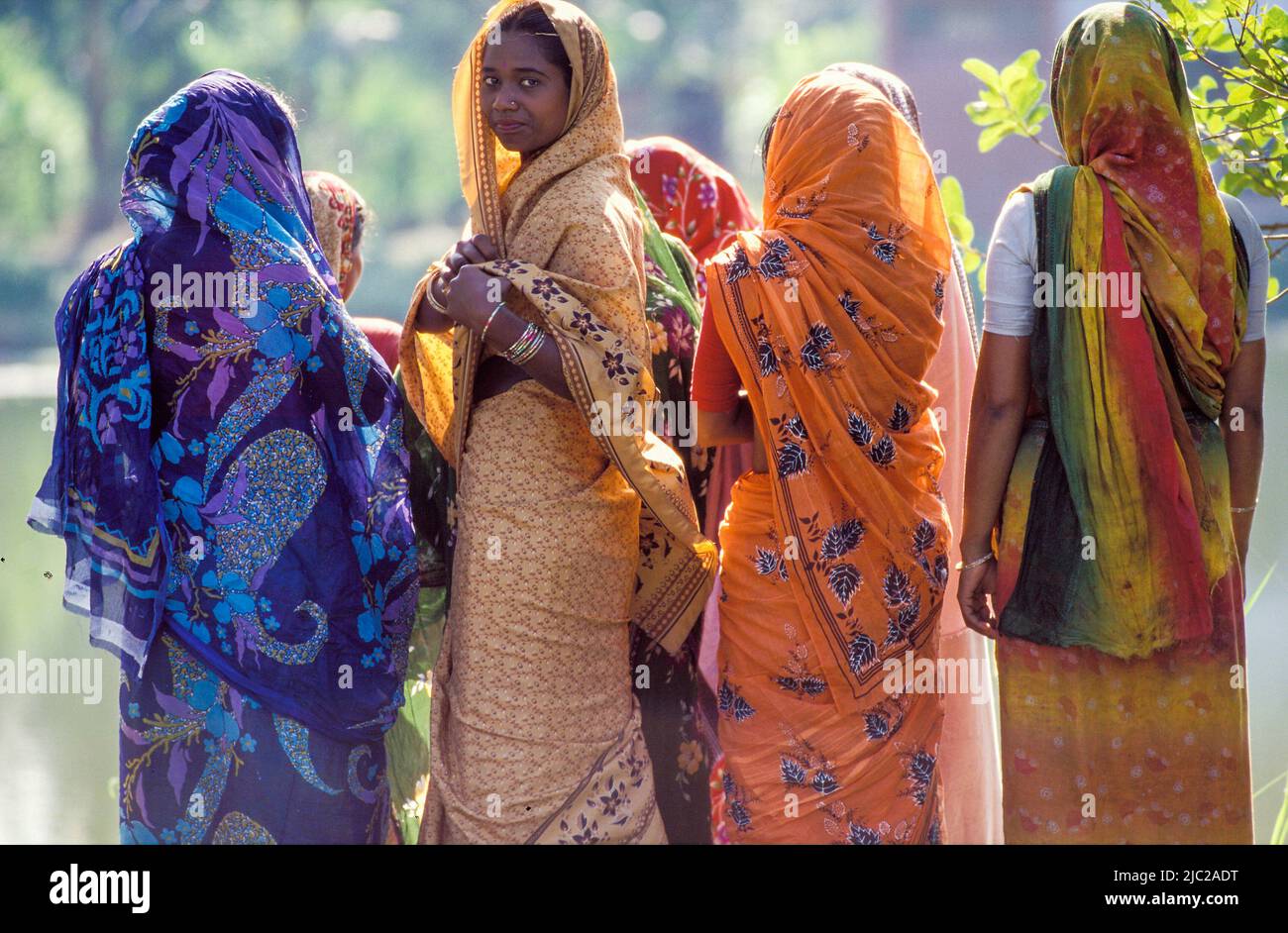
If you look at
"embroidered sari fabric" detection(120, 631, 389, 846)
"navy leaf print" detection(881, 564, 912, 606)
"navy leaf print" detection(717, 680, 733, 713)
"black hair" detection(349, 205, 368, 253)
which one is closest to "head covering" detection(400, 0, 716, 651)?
"navy leaf print" detection(717, 680, 733, 713)

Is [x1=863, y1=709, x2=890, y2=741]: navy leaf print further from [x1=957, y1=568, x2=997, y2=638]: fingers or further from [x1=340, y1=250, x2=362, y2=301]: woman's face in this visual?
[x1=340, y1=250, x2=362, y2=301]: woman's face

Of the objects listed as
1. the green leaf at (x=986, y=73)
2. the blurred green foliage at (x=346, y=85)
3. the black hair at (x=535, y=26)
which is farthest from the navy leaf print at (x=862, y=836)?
the blurred green foliage at (x=346, y=85)

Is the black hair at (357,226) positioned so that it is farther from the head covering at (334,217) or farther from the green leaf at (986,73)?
the green leaf at (986,73)

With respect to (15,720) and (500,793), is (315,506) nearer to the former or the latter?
(500,793)

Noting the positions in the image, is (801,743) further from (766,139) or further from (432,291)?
(766,139)

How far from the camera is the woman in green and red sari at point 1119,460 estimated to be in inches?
93.4

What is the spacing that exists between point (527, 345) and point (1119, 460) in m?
1.09

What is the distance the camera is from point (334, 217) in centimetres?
311

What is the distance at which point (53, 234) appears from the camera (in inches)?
796

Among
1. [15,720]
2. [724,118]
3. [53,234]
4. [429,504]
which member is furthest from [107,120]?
[429,504]

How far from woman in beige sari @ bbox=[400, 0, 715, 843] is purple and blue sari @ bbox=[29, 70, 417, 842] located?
22 cm

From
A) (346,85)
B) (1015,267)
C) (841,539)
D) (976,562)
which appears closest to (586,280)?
(841,539)

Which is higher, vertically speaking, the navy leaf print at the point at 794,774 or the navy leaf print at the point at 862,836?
the navy leaf print at the point at 794,774

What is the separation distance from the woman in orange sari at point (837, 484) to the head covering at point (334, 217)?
1067mm
